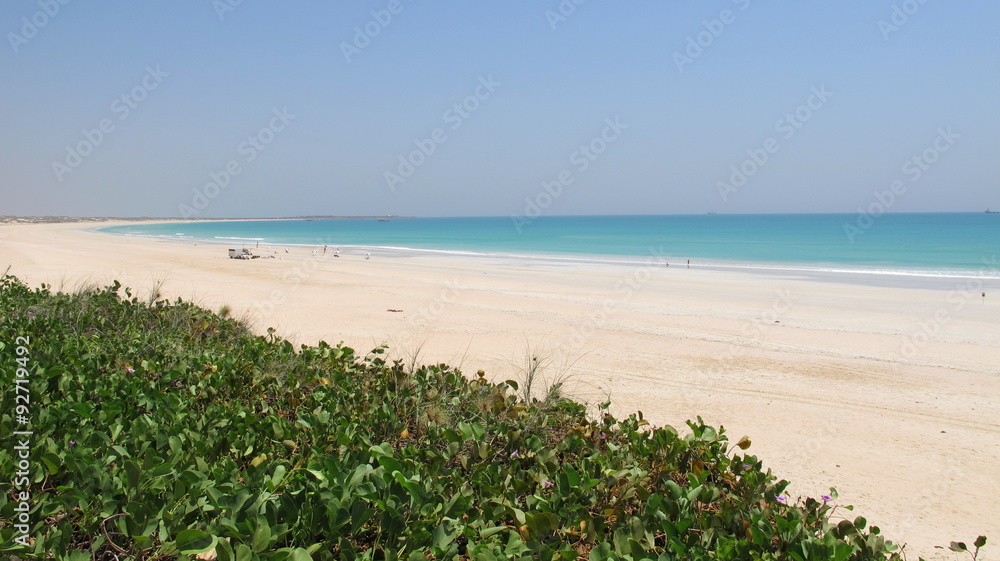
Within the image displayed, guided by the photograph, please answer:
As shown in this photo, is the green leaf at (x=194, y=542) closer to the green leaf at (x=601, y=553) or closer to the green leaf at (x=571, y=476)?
the green leaf at (x=601, y=553)

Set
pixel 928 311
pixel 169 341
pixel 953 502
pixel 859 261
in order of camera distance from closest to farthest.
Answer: pixel 953 502
pixel 169 341
pixel 928 311
pixel 859 261

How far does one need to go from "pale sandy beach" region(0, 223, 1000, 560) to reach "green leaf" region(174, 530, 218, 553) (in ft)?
12.0

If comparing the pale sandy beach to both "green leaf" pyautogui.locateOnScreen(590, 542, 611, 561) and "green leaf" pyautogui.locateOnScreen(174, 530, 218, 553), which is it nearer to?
"green leaf" pyautogui.locateOnScreen(590, 542, 611, 561)

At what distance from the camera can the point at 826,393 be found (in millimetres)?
6988

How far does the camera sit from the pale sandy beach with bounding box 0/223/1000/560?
15.0ft

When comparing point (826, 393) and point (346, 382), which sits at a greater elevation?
point (826, 393)

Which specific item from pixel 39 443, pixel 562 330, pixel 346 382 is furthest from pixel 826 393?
pixel 39 443

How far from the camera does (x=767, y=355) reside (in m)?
9.12

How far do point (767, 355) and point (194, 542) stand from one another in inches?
345

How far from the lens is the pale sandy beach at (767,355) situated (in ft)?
15.0

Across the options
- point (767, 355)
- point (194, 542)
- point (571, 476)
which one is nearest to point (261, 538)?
point (194, 542)

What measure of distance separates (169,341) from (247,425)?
2.33 metres

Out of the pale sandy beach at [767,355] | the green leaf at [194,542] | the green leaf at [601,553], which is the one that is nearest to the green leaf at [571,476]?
the green leaf at [601,553]

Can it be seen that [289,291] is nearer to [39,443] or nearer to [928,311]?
[39,443]
